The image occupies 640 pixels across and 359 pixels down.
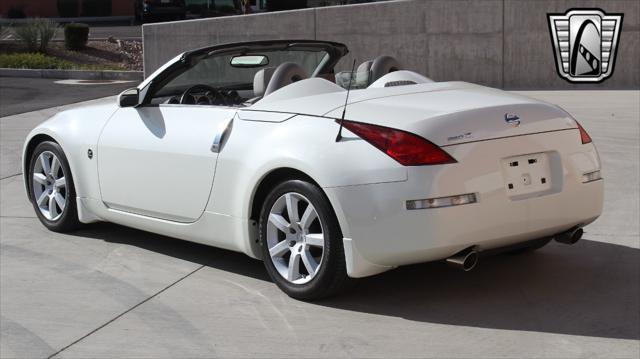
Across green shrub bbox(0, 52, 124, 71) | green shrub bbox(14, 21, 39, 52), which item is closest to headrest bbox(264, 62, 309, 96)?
green shrub bbox(0, 52, 124, 71)

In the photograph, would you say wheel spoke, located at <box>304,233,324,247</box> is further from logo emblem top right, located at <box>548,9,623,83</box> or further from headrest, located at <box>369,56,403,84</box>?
logo emblem top right, located at <box>548,9,623,83</box>

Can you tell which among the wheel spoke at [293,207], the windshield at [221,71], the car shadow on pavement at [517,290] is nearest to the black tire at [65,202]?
the car shadow on pavement at [517,290]

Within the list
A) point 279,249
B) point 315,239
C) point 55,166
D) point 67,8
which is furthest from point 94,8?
point 315,239

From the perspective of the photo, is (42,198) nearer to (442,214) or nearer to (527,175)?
(442,214)

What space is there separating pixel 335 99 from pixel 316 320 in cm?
126

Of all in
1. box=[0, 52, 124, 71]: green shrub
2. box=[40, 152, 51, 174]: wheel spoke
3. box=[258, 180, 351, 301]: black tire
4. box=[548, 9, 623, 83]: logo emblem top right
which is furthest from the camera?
box=[0, 52, 124, 71]: green shrub

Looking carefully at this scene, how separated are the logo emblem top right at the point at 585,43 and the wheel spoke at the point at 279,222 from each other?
10990 mm

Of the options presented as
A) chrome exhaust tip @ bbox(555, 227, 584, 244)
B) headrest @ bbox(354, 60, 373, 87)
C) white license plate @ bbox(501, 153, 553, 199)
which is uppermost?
headrest @ bbox(354, 60, 373, 87)

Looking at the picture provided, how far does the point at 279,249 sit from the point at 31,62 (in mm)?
18013

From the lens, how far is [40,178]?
746 centimetres

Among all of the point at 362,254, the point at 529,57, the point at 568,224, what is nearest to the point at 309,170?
the point at 362,254

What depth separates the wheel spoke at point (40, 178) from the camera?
7426 mm

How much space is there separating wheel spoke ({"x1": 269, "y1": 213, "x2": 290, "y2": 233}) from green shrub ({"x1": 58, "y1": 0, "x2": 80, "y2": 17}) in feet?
137

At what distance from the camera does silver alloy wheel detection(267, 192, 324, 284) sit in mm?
5512
